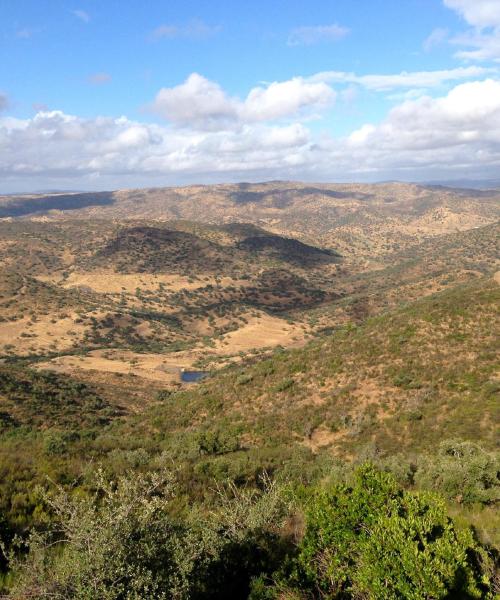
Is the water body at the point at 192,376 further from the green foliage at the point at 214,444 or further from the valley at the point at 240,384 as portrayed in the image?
the green foliage at the point at 214,444

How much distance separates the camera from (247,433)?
29.5 metres

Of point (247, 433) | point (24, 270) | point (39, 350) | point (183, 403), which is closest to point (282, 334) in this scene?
point (39, 350)

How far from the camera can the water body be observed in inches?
2655

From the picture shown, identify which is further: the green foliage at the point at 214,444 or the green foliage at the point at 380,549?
the green foliage at the point at 214,444

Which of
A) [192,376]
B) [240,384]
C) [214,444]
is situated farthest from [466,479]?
[192,376]

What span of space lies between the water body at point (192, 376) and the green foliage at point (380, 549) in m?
59.9

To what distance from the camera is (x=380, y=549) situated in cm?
653

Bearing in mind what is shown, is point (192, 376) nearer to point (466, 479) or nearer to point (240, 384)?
point (240, 384)

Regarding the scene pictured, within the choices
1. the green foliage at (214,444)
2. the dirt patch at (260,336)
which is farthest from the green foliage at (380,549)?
the dirt patch at (260,336)

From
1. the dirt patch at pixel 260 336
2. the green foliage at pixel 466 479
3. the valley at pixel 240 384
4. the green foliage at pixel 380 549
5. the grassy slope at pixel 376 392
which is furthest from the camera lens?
the dirt patch at pixel 260 336

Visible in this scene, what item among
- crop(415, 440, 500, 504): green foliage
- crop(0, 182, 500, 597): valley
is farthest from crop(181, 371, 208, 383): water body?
crop(415, 440, 500, 504): green foliage

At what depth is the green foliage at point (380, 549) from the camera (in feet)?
20.0

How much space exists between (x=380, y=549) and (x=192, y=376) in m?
65.6

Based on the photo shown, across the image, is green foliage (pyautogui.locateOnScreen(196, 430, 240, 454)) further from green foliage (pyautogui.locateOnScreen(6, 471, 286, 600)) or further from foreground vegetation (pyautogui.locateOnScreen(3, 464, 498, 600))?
green foliage (pyautogui.locateOnScreen(6, 471, 286, 600))
